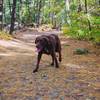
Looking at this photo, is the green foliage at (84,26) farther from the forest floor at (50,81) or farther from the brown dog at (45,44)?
the brown dog at (45,44)

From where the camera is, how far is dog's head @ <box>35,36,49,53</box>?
824 cm

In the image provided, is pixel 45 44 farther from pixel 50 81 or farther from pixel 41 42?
pixel 50 81

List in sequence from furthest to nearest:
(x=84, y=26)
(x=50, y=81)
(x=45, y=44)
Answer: (x=84, y=26) → (x=45, y=44) → (x=50, y=81)

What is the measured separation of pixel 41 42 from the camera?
27.1ft

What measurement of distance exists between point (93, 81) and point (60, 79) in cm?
89

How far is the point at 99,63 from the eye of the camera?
10.5m

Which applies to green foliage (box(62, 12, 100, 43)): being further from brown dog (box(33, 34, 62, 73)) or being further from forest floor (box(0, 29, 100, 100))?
brown dog (box(33, 34, 62, 73))

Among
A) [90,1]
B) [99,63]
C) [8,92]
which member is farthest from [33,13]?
[8,92]

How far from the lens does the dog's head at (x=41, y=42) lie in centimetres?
824

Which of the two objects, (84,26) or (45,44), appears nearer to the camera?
(45,44)

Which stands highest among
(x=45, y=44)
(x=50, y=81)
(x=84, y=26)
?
(x=84, y=26)

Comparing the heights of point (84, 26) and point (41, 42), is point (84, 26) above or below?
above

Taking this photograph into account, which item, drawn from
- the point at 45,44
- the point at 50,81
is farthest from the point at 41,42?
the point at 50,81

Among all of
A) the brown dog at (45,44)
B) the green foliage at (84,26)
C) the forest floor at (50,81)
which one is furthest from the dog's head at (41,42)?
the green foliage at (84,26)
